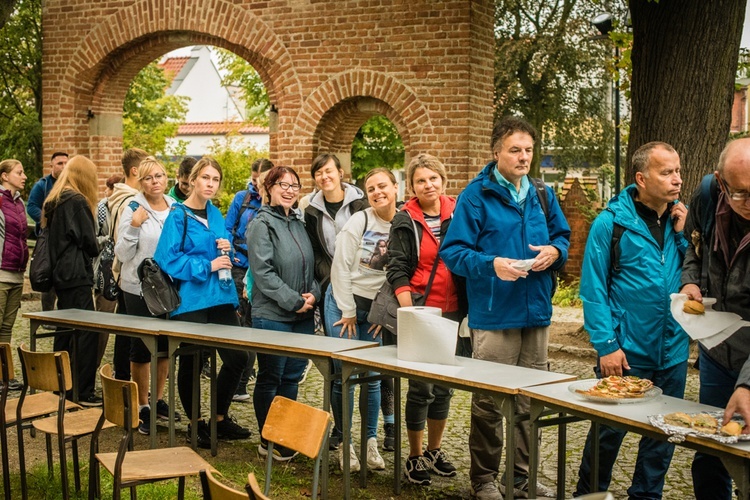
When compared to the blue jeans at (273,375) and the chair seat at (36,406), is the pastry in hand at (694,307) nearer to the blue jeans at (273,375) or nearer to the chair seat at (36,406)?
the blue jeans at (273,375)

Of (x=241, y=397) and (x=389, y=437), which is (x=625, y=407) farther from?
(x=241, y=397)

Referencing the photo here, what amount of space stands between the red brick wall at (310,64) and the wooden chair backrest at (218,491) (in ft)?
30.2

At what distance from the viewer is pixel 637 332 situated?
4746 millimetres

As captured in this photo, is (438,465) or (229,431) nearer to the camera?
(438,465)

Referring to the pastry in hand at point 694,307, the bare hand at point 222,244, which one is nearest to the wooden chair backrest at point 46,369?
the bare hand at point 222,244

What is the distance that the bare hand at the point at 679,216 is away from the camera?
479 centimetres

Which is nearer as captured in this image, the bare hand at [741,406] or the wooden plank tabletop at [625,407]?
the bare hand at [741,406]

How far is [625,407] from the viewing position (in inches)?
157

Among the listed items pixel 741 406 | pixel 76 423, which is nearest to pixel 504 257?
pixel 741 406

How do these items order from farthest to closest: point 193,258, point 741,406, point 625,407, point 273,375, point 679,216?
point 193,258 → point 273,375 → point 679,216 → point 625,407 → point 741,406

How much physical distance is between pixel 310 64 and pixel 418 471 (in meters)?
8.36

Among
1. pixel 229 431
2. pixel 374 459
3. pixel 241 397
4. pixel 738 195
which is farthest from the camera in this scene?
pixel 241 397

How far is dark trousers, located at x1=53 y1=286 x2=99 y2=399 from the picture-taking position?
7566 mm

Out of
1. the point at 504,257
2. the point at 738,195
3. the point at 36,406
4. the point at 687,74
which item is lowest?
the point at 36,406
